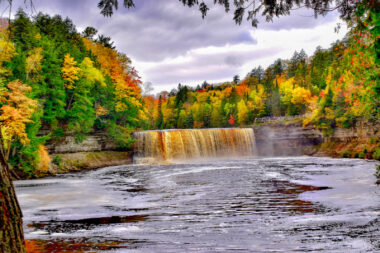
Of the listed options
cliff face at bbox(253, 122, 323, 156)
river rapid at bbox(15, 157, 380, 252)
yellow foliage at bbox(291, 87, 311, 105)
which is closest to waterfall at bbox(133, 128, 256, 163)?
cliff face at bbox(253, 122, 323, 156)

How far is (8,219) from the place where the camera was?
2770 mm

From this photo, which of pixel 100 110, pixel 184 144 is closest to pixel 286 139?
pixel 184 144

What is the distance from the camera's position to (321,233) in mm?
5883

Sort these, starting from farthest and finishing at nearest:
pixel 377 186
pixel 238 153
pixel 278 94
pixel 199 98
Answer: pixel 199 98, pixel 278 94, pixel 238 153, pixel 377 186

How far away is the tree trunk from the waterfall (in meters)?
30.8

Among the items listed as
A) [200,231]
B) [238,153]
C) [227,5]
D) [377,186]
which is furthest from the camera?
[238,153]

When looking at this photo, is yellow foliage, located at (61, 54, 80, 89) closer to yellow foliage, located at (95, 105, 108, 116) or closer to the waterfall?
yellow foliage, located at (95, 105, 108, 116)

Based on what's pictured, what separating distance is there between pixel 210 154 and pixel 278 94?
1503 inches

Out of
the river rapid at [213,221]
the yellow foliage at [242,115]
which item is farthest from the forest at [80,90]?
the yellow foliage at [242,115]

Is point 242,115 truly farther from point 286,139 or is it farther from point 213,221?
point 213,221

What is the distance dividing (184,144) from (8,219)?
32.8 metres

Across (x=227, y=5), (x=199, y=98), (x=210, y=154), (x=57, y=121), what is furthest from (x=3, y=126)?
(x=199, y=98)

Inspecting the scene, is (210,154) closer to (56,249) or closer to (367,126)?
(367,126)

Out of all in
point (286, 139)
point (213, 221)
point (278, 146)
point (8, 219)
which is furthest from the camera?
point (278, 146)
